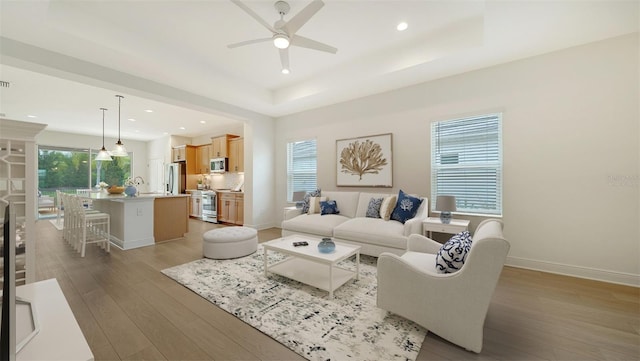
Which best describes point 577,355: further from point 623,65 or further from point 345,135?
point 345,135

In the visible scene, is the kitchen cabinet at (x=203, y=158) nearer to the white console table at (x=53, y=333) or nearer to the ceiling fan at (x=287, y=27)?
the ceiling fan at (x=287, y=27)

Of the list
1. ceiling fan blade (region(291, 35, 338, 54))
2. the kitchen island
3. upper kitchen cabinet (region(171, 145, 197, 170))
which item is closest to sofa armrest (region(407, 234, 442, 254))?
ceiling fan blade (region(291, 35, 338, 54))

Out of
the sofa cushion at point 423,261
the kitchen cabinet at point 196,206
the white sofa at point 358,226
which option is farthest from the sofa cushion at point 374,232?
the kitchen cabinet at point 196,206

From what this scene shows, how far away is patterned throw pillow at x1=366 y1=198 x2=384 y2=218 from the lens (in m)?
4.03

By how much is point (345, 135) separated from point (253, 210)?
273 centimetres

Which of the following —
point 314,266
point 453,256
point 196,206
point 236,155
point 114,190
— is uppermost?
point 236,155

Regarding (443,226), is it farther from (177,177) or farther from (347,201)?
(177,177)

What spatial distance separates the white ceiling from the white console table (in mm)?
2846

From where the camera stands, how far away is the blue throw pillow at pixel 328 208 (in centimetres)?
449

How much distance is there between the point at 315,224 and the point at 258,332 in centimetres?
215

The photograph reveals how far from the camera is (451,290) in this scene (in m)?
1.74

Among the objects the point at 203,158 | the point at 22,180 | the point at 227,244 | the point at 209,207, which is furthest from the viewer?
the point at 203,158

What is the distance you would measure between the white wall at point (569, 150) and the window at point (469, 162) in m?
0.13

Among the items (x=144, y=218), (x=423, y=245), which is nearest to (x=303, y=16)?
(x=423, y=245)
